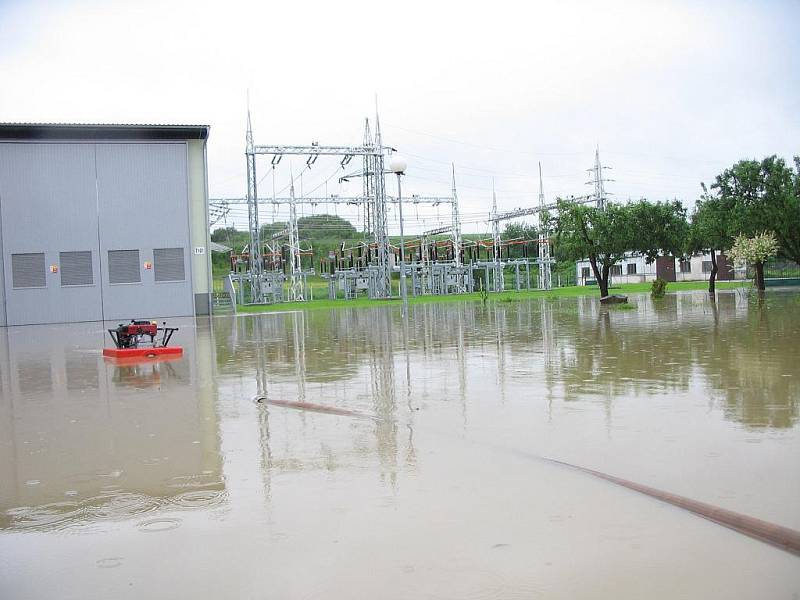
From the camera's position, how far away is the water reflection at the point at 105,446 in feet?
17.4

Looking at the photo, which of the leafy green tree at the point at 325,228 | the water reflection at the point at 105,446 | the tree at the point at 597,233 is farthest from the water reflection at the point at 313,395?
the leafy green tree at the point at 325,228

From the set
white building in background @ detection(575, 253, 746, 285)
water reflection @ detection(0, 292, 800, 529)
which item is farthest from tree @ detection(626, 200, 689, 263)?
white building in background @ detection(575, 253, 746, 285)

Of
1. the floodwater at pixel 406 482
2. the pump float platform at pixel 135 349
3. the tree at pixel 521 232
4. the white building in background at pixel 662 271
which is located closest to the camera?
the floodwater at pixel 406 482

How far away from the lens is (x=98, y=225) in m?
38.8

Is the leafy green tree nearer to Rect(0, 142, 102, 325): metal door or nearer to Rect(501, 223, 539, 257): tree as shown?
Rect(501, 223, 539, 257): tree

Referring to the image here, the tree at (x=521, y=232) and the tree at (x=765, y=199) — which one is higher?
the tree at (x=521, y=232)

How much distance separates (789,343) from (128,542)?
1218 cm

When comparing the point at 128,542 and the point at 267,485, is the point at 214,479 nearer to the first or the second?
the point at 267,485

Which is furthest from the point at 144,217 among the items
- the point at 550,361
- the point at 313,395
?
the point at 313,395

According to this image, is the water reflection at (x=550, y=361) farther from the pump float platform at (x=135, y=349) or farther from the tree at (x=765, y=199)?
the tree at (x=765, y=199)

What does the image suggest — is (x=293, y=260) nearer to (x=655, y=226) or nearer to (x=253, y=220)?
(x=253, y=220)

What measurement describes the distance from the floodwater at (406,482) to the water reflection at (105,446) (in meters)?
0.03

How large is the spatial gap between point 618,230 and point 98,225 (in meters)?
25.0

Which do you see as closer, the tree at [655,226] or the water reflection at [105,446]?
the water reflection at [105,446]
